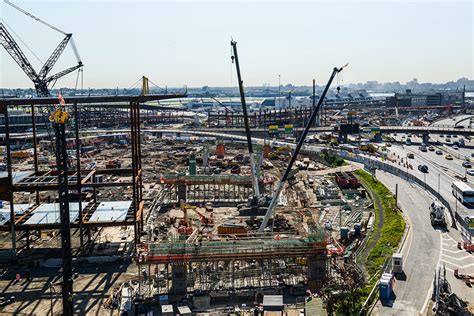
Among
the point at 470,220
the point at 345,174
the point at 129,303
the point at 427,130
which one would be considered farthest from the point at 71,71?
the point at 427,130

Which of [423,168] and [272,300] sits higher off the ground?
[423,168]

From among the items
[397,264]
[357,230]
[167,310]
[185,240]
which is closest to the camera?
[167,310]

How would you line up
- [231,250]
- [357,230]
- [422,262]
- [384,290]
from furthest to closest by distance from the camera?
[357,230] → [422,262] → [231,250] → [384,290]

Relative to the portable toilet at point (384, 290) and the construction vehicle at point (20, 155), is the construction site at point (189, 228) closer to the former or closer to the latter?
the portable toilet at point (384, 290)

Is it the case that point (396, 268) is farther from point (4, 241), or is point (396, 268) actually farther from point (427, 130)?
point (427, 130)

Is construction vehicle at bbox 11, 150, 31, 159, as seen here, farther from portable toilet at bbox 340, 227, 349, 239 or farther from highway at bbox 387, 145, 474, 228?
portable toilet at bbox 340, 227, 349, 239

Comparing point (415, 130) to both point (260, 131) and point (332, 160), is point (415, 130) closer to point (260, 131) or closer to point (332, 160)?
point (332, 160)

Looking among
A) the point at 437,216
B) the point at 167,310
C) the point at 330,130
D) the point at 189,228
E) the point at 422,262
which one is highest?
the point at 330,130

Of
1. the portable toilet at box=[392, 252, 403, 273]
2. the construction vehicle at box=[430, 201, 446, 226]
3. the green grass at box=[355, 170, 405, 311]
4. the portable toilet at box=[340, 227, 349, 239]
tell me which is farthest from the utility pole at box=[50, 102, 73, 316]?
the construction vehicle at box=[430, 201, 446, 226]

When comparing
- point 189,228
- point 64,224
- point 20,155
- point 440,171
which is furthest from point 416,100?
point 64,224

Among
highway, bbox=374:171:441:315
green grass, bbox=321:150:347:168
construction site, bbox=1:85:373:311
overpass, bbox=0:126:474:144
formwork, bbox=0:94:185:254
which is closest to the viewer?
highway, bbox=374:171:441:315

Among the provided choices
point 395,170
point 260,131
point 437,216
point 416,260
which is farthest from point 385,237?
point 260,131

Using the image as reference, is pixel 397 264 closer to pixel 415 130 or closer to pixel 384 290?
pixel 384 290

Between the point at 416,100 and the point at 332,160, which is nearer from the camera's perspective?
the point at 332,160
